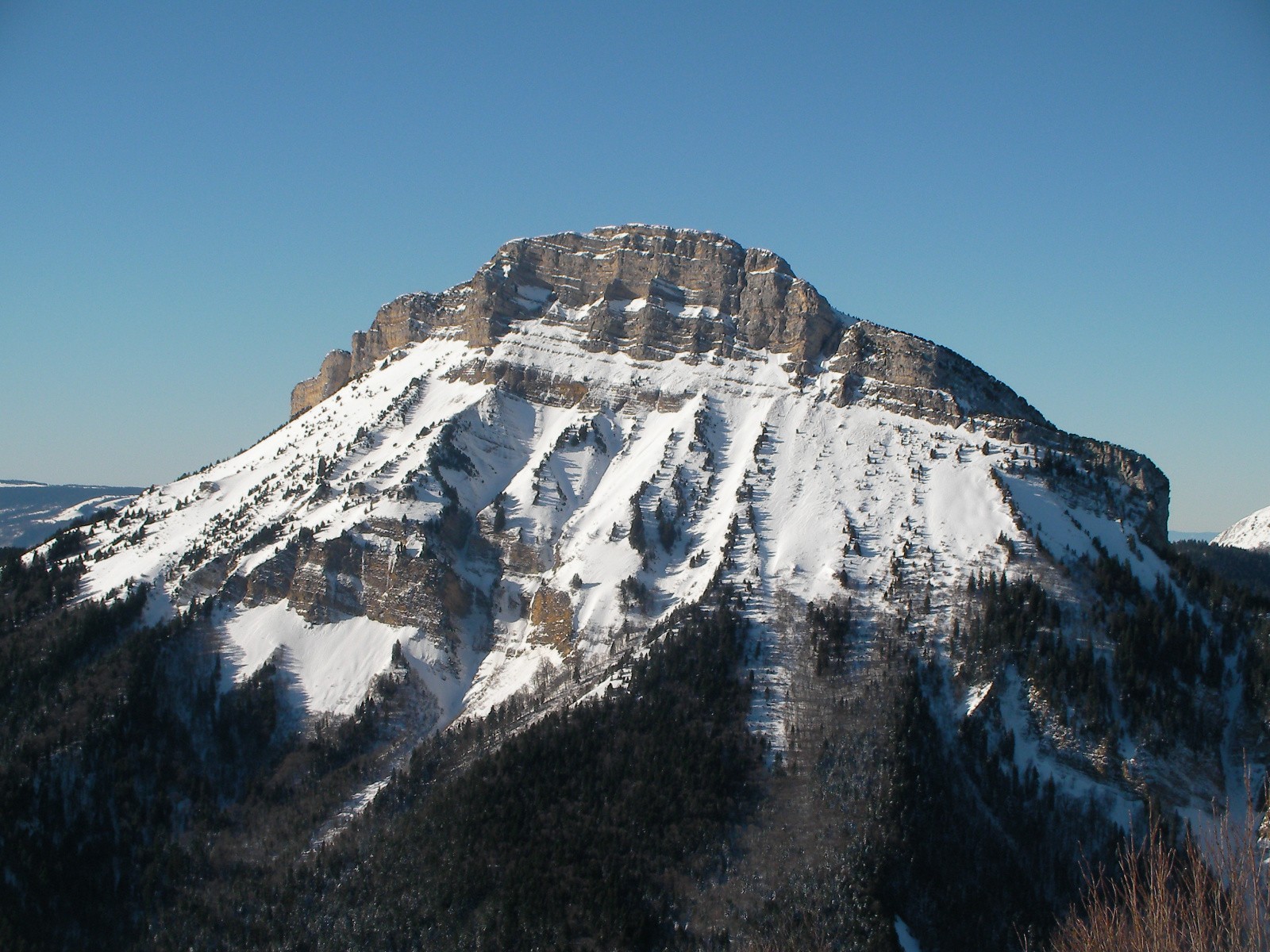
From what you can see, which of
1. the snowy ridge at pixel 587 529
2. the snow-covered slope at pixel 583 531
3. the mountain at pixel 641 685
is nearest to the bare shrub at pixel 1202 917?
the mountain at pixel 641 685

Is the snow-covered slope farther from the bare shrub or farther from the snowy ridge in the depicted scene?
the bare shrub

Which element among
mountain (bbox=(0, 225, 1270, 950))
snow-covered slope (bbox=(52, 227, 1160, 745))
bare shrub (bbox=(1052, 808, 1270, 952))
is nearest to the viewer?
bare shrub (bbox=(1052, 808, 1270, 952))

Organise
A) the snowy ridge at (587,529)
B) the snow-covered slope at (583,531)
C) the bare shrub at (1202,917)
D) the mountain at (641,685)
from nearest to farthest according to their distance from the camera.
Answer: the bare shrub at (1202,917)
the mountain at (641,685)
the snowy ridge at (587,529)
the snow-covered slope at (583,531)

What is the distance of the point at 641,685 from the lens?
137625 millimetres

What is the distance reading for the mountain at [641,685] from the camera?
118562 mm

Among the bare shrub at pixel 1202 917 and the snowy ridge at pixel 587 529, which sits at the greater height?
the snowy ridge at pixel 587 529

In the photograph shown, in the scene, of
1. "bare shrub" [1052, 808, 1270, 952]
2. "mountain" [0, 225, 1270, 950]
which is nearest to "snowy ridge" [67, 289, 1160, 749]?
"mountain" [0, 225, 1270, 950]

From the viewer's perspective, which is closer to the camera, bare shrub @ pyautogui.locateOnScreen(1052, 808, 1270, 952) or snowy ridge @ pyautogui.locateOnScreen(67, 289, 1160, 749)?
bare shrub @ pyautogui.locateOnScreen(1052, 808, 1270, 952)

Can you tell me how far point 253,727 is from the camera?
151000 mm

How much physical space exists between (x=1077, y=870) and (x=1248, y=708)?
31.7 m

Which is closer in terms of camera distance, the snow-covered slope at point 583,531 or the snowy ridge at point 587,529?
the snowy ridge at point 587,529

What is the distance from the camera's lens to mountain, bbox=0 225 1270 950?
11856 cm

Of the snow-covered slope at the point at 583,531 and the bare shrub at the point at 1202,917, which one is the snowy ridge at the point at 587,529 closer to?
the snow-covered slope at the point at 583,531

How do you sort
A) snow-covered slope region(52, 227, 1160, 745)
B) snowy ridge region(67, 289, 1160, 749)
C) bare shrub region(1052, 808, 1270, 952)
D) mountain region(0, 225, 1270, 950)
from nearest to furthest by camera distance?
1. bare shrub region(1052, 808, 1270, 952)
2. mountain region(0, 225, 1270, 950)
3. snowy ridge region(67, 289, 1160, 749)
4. snow-covered slope region(52, 227, 1160, 745)
